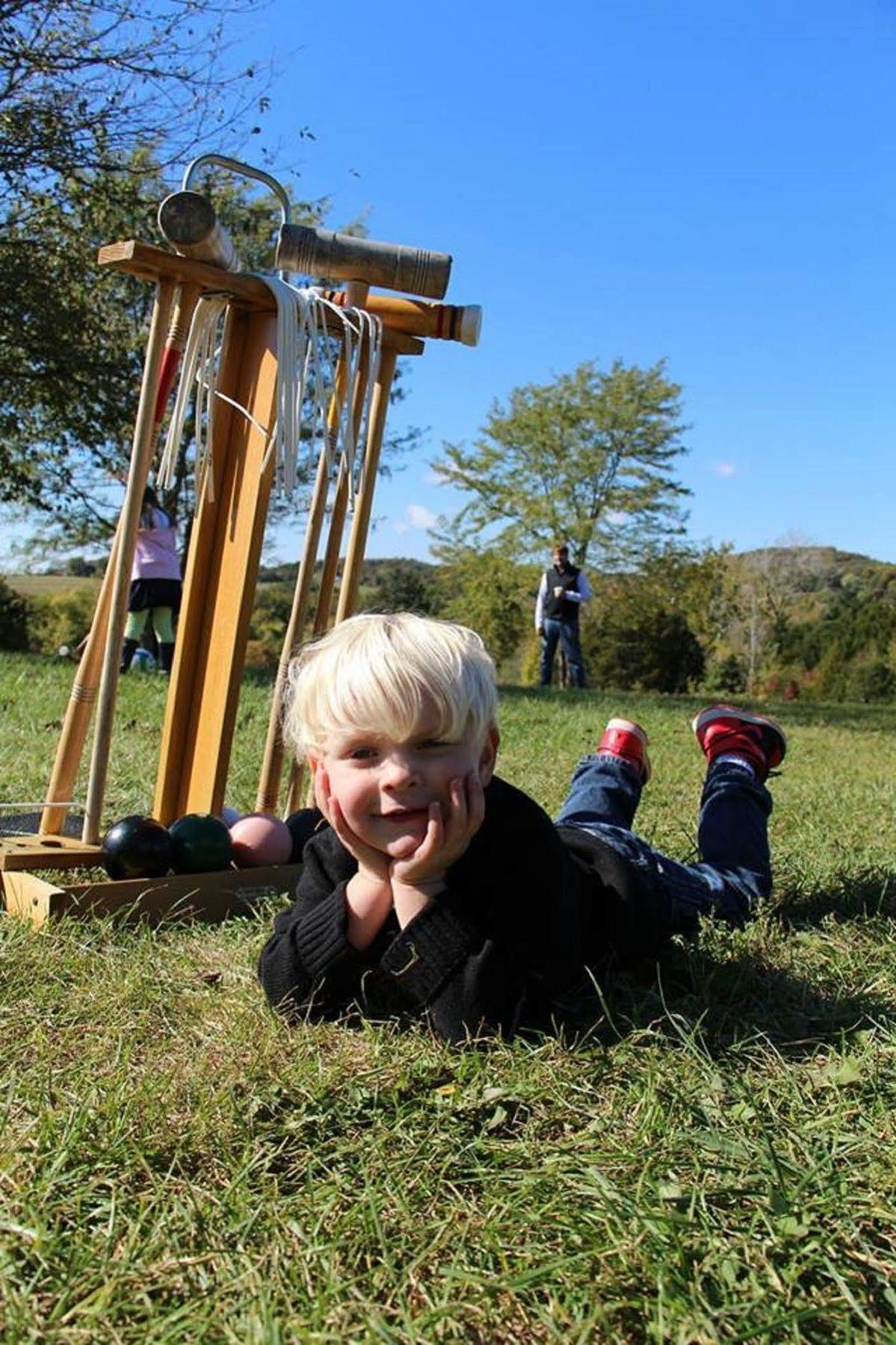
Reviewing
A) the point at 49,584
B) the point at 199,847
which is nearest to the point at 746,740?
the point at 199,847

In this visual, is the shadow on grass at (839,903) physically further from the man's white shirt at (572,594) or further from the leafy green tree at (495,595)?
the leafy green tree at (495,595)

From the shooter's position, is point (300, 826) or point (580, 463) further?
point (580, 463)

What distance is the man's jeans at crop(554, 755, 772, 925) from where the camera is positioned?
120 inches

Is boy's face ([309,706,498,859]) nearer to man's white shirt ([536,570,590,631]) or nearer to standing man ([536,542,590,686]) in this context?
man's white shirt ([536,570,590,631])

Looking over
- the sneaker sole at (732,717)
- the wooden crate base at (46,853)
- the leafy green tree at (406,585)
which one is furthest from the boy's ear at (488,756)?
the leafy green tree at (406,585)

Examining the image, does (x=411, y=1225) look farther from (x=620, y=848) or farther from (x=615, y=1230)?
(x=620, y=848)

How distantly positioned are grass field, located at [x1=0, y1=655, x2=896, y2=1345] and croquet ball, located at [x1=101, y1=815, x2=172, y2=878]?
260mm

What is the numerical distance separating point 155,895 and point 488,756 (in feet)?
4.23

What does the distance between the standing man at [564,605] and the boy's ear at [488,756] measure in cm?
1332

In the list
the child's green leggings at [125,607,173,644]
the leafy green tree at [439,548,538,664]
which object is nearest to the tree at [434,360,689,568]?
the leafy green tree at [439,548,538,664]

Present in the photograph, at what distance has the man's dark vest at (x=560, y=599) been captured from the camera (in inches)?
621

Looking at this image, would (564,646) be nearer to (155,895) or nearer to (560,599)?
(560,599)

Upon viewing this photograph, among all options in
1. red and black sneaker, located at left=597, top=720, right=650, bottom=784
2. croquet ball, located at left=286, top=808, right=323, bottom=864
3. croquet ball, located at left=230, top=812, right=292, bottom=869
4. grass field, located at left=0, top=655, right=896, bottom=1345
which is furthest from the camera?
red and black sneaker, located at left=597, top=720, right=650, bottom=784

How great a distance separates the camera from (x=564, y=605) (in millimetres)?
15750
